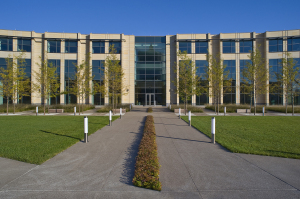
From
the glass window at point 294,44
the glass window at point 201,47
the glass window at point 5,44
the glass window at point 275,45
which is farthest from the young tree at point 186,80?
the glass window at point 5,44

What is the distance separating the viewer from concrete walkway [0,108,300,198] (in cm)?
360

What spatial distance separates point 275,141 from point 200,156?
4.04 metres

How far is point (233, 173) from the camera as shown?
4590 millimetres

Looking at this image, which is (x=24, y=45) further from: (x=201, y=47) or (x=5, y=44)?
(x=201, y=47)

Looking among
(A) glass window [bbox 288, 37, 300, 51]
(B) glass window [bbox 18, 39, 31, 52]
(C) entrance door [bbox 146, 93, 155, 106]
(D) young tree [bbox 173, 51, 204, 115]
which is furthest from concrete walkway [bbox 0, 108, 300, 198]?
(A) glass window [bbox 288, 37, 300, 51]

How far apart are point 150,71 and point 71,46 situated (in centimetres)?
1716

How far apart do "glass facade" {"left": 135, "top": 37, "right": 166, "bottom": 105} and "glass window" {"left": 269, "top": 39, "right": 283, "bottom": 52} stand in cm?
2144

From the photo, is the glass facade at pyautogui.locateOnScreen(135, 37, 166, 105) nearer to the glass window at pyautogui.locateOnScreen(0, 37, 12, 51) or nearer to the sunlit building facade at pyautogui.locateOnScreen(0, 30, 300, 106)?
the sunlit building facade at pyautogui.locateOnScreen(0, 30, 300, 106)

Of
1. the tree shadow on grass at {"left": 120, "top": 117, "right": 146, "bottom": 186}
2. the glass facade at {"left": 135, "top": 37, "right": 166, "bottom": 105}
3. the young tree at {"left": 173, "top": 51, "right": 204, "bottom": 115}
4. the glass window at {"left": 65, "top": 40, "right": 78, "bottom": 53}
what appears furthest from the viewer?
the glass facade at {"left": 135, "top": 37, "right": 166, "bottom": 105}

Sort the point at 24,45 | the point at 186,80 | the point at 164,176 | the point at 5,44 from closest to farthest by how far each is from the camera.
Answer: the point at 164,176 < the point at 186,80 < the point at 5,44 < the point at 24,45

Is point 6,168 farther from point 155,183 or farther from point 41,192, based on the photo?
point 155,183

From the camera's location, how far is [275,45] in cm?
3744

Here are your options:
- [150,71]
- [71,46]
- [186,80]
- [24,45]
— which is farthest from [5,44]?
[186,80]

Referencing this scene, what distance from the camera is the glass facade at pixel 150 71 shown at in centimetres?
4106
